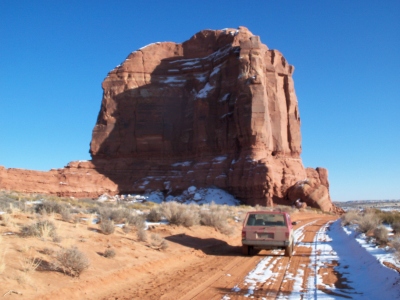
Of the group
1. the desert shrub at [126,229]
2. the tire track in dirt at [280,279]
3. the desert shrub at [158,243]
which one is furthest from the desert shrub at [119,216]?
the tire track in dirt at [280,279]

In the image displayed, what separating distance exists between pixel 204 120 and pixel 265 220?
51.9 meters

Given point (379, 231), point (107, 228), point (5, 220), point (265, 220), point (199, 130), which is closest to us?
point (5, 220)

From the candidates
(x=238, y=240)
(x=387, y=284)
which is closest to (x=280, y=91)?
(x=238, y=240)

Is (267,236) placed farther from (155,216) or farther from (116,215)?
(155,216)

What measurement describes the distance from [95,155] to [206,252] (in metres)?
58.3

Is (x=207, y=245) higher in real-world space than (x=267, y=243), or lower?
lower

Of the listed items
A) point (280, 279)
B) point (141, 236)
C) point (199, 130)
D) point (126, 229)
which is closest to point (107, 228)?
point (141, 236)

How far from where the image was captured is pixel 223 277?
28.8ft

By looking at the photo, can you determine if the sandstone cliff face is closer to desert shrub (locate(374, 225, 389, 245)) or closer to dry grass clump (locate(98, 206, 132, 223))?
desert shrub (locate(374, 225, 389, 245))

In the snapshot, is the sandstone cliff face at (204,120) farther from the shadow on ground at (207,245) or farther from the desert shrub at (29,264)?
the desert shrub at (29,264)

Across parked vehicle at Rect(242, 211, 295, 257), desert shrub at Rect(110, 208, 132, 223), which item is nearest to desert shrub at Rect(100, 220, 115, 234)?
desert shrub at Rect(110, 208, 132, 223)

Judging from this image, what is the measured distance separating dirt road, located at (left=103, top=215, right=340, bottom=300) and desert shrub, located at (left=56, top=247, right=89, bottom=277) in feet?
2.80

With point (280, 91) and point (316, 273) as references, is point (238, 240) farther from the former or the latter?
point (280, 91)

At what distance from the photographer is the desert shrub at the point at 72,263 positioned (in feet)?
24.4
